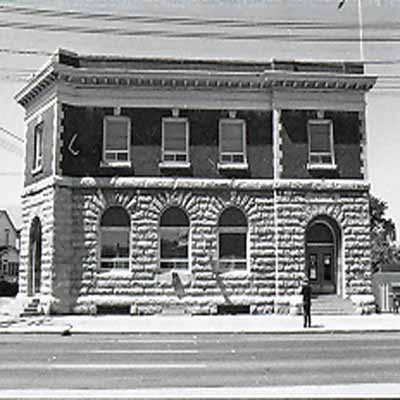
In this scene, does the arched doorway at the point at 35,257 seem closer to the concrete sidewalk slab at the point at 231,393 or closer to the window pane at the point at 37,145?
the window pane at the point at 37,145

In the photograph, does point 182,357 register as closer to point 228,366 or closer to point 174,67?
point 228,366

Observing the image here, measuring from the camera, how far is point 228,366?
13008 millimetres

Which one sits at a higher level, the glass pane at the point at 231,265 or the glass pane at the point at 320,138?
the glass pane at the point at 320,138

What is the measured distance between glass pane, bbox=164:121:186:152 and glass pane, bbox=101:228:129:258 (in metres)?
4.10

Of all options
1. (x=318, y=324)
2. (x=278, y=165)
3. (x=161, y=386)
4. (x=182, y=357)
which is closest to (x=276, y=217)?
(x=278, y=165)

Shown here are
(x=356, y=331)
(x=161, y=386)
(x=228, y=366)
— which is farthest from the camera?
(x=356, y=331)

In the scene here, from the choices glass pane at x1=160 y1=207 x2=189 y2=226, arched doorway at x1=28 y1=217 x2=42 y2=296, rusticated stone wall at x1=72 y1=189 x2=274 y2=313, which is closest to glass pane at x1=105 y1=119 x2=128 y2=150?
rusticated stone wall at x1=72 y1=189 x2=274 y2=313

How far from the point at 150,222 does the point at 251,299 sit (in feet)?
17.1

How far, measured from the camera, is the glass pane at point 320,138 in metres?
28.8

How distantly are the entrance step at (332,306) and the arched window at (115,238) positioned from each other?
799 cm

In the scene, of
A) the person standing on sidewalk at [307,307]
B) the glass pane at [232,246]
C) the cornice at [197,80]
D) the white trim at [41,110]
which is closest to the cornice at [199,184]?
the glass pane at [232,246]

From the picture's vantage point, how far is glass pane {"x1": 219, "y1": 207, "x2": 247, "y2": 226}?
27938 millimetres

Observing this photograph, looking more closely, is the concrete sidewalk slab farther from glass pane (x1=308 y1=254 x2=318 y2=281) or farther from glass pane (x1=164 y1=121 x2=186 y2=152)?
glass pane (x1=164 y1=121 x2=186 y2=152)

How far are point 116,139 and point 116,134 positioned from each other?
22 cm
